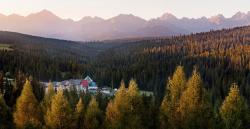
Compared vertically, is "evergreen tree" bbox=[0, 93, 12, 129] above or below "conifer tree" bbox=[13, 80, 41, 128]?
below

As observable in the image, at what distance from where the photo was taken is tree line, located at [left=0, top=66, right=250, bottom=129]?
4428cm

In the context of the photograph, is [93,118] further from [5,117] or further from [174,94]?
[5,117]

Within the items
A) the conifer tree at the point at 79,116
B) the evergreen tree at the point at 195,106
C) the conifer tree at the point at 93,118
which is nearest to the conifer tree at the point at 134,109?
the conifer tree at the point at 93,118

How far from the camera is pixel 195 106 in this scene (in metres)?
43.9

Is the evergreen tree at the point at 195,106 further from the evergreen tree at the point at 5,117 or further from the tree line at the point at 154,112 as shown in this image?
the evergreen tree at the point at 5,117

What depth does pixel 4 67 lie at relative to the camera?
157 m

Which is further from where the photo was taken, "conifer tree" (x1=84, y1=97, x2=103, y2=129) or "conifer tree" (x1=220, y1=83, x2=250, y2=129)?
"conifer tree" (x1=84, y1=97, x2=103, y2=129)

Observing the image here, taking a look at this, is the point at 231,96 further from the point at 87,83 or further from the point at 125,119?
the point at 87,83

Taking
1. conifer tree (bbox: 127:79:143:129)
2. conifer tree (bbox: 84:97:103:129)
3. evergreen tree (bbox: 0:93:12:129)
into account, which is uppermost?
conifer tree (bbox: 127:79:143:129)

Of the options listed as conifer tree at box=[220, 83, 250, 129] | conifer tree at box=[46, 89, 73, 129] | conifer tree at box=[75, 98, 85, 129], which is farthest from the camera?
conifer tree at box=[75, 98, 85, 129]

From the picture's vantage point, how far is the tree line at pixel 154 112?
145 feet

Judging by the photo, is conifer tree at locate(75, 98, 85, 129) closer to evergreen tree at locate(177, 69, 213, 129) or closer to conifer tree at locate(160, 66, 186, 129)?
conifer tree at locate(160, 66, 186, 129)

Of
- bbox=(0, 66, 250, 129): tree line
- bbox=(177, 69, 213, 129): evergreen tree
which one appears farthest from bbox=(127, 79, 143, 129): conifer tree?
bbox=(177, 69, 213, 129): evergreen tree

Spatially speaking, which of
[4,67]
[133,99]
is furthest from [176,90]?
[4,67]
